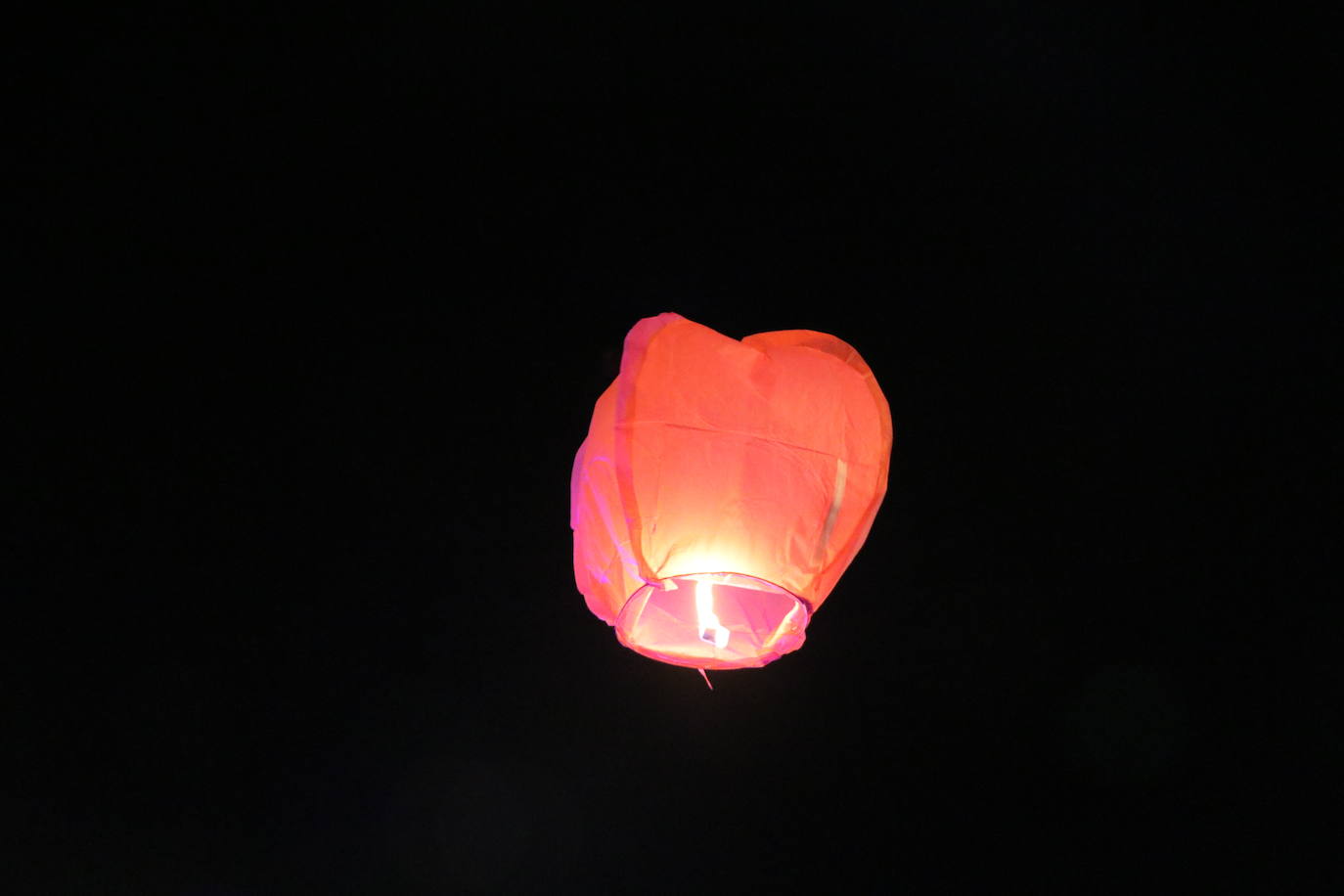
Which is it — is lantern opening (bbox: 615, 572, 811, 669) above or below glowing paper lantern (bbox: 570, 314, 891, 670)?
below

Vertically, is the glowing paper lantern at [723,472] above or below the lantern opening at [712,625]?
above

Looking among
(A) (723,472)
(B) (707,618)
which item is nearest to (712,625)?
(B) (707,618)

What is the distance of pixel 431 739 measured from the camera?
3752 millimetres

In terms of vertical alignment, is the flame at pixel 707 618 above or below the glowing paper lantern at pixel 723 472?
below

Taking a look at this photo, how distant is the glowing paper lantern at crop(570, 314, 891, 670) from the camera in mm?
1814

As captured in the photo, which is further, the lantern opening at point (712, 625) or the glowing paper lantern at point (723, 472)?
the lantern opening at point (712, 625)

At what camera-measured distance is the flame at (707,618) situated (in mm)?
1927

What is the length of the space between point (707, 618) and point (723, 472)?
269 millimetres

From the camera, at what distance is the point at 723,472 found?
182 cm

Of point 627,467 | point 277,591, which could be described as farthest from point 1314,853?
point 277,591

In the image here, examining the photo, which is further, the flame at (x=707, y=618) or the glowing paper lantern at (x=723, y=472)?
the flame at (x=707, y=618)

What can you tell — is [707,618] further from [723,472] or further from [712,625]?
[723,472]

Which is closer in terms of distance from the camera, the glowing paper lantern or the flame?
the glowing paper lantern

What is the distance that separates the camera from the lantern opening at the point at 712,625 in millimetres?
1986
